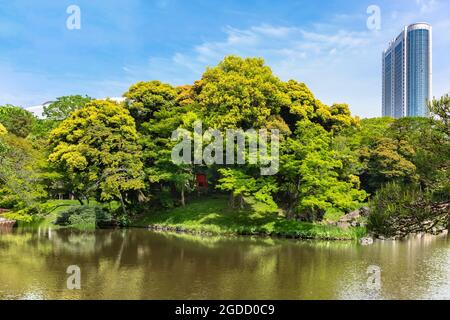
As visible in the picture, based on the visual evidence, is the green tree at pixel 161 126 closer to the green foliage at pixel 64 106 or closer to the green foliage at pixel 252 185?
the green foliage at pixel 252 185

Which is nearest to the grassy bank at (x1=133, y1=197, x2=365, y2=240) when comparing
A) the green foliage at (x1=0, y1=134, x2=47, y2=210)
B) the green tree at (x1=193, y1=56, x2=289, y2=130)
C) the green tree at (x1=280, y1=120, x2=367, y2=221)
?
the green tree at (x1=280, y1=120, x2=367, y2=221)

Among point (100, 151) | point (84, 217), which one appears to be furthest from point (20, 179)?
point (100, 151)

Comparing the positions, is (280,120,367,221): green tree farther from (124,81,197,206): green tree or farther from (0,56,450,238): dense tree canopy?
(124,81,197,206): green tree

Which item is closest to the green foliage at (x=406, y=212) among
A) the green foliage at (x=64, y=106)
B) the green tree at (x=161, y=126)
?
the green tree at (x=161, y=126)

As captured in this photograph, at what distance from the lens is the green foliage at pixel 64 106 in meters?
35.7

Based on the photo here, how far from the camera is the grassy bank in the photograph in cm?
2230

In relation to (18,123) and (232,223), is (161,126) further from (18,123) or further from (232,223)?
(18,123)

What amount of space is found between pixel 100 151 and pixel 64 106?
1285 cm

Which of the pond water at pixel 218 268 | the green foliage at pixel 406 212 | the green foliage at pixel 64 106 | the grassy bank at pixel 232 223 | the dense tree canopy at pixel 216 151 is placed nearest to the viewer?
the green foliage at pixel 406 212

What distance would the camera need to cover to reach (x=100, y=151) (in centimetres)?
2530

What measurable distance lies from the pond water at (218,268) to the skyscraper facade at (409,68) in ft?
107

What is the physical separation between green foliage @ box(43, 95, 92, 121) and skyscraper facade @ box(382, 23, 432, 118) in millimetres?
33498
